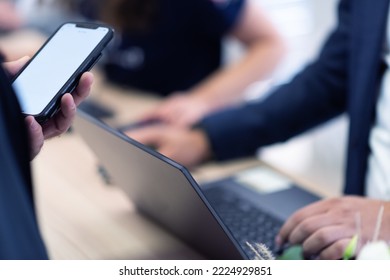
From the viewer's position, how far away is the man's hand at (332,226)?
67 cm

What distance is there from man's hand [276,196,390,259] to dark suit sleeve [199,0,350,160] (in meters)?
0.36

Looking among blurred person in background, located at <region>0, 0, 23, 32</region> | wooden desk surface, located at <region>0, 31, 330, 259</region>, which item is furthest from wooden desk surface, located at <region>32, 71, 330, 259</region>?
blurred person in background, located at <region>0, 0, 23, 32</region>

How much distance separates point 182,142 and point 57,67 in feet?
1.55

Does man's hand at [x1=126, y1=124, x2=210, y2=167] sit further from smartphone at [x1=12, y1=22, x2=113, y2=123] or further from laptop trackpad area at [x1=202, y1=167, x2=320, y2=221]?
smartphone at [x1=12, y1=22, x2=113, y2=123]

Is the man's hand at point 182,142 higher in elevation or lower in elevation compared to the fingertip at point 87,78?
lower

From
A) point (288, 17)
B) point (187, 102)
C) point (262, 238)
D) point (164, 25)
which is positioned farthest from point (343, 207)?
point (288, 17)

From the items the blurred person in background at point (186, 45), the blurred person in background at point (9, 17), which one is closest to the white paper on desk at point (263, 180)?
the blurred person in background at point (186, 45)

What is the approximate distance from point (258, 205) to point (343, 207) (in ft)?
0.56

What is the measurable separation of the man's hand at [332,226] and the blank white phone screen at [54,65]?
32 centimetres

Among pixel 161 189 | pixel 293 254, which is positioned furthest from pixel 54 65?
pixel 293 254

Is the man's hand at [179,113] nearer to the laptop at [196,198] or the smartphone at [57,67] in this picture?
the laptop at [196,198]
